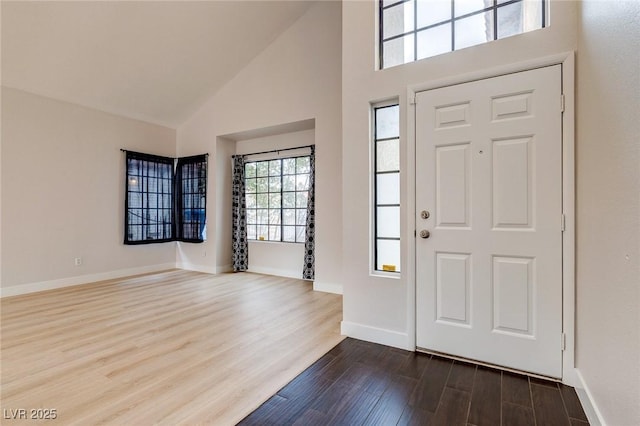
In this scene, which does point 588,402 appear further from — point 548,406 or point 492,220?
point 492,220

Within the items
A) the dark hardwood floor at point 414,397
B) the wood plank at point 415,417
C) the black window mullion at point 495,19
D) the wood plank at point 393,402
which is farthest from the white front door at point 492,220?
the wood plank at point 415,417

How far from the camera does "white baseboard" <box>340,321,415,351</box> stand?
2.54 m

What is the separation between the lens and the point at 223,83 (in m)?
5.72

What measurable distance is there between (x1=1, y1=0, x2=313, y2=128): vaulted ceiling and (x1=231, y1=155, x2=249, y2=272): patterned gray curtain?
5.04ft

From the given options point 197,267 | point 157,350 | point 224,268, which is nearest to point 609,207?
point 157,350

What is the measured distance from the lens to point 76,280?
4941mm

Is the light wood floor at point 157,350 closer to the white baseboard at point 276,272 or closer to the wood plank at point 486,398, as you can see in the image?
the white baseboard at point 276,272

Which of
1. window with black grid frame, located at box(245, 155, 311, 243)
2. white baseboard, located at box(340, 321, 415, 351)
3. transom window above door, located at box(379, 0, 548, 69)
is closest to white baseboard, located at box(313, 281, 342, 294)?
window with black grid frame, located at box(245, 155, 311, 243)

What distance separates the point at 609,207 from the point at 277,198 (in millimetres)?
4822

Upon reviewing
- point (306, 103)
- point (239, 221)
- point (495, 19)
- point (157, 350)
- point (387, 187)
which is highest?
point (306, 103)

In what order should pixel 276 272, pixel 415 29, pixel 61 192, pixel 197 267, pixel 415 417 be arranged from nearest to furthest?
pixel 415 417, pixel 415 29, pixel 61 192, pixel 276 272, pixel 197 267

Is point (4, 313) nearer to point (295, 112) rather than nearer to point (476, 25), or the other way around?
point (295, 112)

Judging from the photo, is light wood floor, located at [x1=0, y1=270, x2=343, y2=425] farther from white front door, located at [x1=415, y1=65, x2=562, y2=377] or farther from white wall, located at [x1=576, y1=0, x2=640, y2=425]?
white wall, located at [x1=576, y1=0, x2=640, y2=425]

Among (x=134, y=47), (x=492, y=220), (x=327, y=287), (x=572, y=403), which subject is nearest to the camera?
(x=572, y=403)
